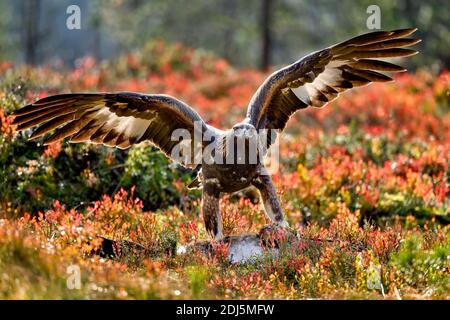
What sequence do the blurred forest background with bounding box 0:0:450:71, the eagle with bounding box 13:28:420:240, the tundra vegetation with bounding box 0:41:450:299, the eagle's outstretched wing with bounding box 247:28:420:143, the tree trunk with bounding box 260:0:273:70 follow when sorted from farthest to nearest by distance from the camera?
the blurred forest background with bounding box 0:0:450:71 < the tree trunk with bounding box 260:0:273:70 < the eagle's outstretched wing with bounding box 247:28:420:143 < the eagle with bounding box 13:28:420:240 < the tundra vegetation with bounding box 0:41:450:299

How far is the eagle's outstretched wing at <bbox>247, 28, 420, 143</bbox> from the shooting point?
25.3ft

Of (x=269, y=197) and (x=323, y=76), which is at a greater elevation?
(x=323, y=76)

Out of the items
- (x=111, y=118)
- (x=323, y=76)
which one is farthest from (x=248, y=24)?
(x=111, y=118)

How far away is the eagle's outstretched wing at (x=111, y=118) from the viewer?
24.3 ft

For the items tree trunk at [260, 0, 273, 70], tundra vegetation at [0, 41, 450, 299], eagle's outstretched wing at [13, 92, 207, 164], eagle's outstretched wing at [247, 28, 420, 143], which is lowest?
tundra vegetation at [0, 41, 450, 299]

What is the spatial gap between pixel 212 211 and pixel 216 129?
3.08 feet

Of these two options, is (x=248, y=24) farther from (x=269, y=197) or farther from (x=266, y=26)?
(x=269, y=197)

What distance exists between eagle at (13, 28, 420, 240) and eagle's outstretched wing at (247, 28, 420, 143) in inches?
0.4

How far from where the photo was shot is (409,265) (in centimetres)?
695

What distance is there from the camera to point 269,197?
7.71 metres

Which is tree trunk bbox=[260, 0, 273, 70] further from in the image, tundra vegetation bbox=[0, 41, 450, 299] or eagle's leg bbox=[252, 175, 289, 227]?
eagle's leg bbox=[252, 175, 289, 227]

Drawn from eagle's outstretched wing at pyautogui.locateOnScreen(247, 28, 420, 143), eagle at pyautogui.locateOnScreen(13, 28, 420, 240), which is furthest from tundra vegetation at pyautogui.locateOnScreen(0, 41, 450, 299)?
eagle's outstretched wing at pyautogui.locateOnScreen(247, 28, 420, 143)

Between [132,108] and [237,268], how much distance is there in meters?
2.15

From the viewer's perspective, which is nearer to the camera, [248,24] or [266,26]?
[266,26]
